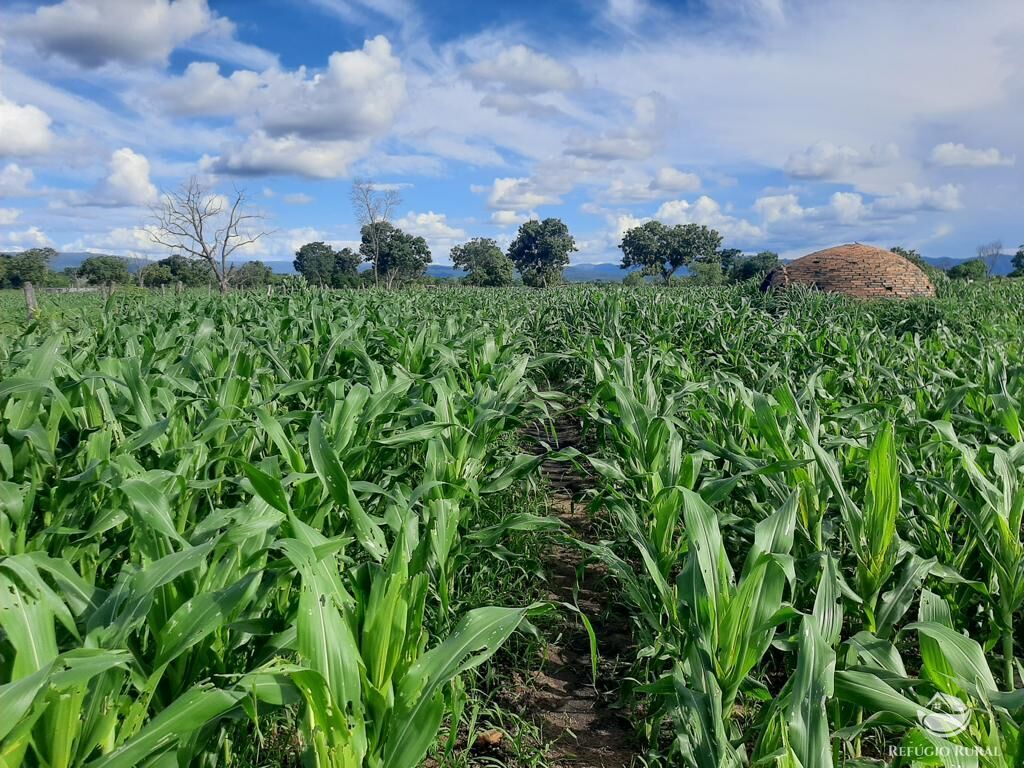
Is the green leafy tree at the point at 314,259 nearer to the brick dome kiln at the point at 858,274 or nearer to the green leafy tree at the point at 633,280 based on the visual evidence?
the green leafy tree at the point at 633,280

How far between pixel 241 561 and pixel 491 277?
60510 millimetres

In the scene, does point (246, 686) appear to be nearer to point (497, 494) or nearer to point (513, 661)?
point (513, 661)

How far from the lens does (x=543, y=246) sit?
7175 cm

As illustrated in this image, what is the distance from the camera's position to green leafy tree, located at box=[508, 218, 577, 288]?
232 ft

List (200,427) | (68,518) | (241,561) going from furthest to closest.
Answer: (200,427), (68,518), (241,561)

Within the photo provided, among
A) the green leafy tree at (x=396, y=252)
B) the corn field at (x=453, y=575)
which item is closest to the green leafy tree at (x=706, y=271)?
the green leafy tree at (x=396, y=252)

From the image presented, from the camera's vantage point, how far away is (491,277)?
6109 centimetres

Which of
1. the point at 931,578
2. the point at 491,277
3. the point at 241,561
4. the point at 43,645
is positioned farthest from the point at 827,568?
the point at 491,277

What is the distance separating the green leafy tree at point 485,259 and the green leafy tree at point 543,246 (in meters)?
3.57

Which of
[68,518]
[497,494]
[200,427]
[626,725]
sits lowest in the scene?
[626,725]

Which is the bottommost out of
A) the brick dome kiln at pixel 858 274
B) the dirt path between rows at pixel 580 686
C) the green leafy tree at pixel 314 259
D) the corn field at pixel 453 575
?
the dirt path between rows at pixel 580 686

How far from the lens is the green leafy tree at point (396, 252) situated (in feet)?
187

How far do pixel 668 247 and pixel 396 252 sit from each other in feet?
93.2

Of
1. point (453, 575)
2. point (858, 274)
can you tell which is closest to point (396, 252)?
point (858, 274)
